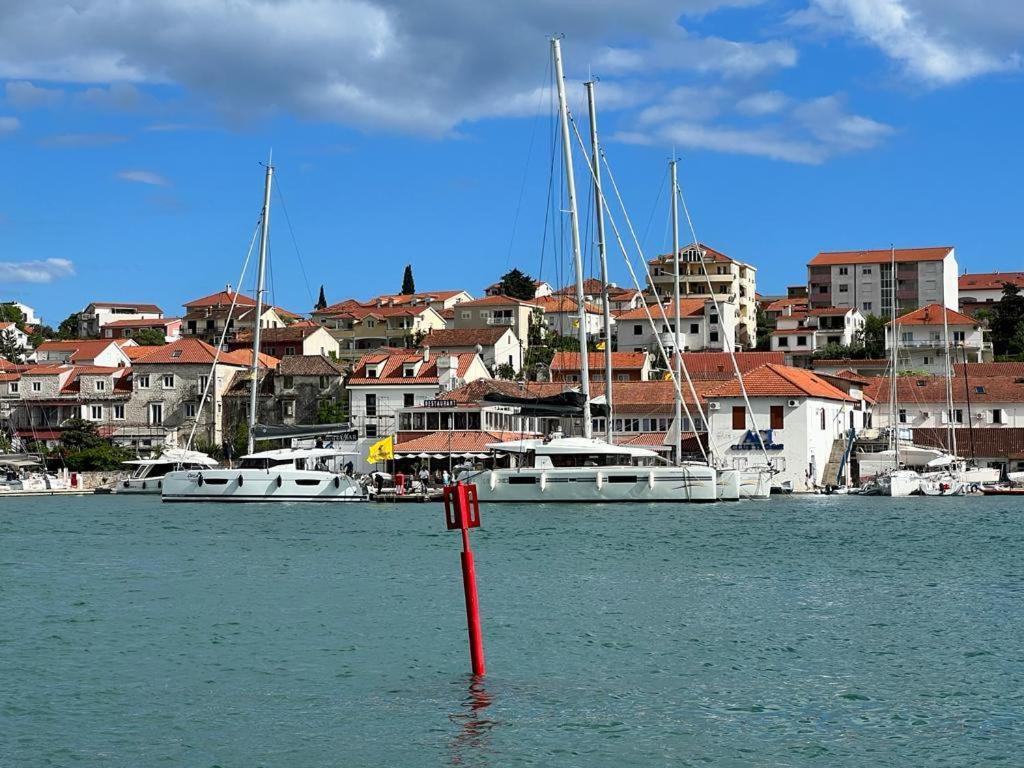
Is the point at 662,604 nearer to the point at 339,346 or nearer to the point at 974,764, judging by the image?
the point at 974,764

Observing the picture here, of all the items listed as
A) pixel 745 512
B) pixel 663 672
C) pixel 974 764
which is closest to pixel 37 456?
pixel 745 512

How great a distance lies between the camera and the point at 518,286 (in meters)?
138

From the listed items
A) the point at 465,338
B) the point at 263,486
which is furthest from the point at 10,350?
the point at 263,486

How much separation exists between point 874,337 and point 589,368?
32.8 meters

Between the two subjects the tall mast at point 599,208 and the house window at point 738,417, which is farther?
the house window at point 738,417

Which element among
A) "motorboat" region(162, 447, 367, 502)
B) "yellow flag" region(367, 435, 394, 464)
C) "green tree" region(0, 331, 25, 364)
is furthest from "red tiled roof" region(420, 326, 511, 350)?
"green tree" region(0, 331, 25, 364)

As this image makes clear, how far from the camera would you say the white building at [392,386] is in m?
84.6

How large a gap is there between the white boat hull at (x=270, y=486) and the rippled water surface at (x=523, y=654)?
20.6m

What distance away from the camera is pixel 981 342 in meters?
110

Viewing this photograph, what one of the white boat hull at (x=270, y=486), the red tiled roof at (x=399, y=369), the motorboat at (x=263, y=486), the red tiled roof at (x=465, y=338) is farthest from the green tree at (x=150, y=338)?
the white boat hull at (x=270, y=486)

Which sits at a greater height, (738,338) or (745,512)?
(738,338)

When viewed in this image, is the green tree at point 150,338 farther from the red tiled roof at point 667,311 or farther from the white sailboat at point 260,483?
the white sailboat at point 260,483

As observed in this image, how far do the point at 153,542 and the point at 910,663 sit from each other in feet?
90.4

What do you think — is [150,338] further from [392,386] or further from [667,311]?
[392,386]
